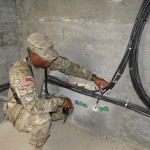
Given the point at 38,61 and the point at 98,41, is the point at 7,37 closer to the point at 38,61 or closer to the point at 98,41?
the point at 38,61

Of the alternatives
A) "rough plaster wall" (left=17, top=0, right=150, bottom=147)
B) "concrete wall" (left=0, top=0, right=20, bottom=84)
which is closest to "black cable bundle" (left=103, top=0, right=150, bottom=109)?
"rough plaster wall" (left=17, top=0, right=150, bottom=147)

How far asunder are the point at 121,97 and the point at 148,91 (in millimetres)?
299

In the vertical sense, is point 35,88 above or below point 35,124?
above

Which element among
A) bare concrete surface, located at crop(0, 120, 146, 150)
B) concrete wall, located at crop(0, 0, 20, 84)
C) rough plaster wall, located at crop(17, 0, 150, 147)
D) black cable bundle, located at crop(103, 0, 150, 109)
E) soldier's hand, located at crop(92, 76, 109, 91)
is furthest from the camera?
concrete wall, located at crop(0, 0, 20, 84)

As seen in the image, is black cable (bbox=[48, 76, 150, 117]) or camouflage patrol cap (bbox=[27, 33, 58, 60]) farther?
black cable (bbox=[48, 76, 150, 117])

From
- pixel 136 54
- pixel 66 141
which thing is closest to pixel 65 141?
pixel 66 141

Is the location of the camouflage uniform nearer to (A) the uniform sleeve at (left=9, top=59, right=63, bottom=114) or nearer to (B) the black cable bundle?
(A) the uniform sleeve at (left=9, top=59, right=63, bottom=114)

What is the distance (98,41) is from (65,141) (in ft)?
3.78

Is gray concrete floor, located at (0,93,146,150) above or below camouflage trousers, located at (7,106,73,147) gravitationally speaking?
below

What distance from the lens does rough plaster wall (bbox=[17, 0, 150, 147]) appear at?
7.25 feet

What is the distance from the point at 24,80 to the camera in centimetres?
209

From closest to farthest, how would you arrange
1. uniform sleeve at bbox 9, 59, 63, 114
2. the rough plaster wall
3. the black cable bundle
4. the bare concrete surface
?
the black cable bundle
uniform sleeve at bbox 9, 59, 63, 114
the rough plaster wall
the bare concrete surface

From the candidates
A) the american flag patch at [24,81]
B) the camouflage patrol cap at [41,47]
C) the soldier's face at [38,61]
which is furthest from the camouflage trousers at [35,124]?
the camouflage patrol cap at [41,47]

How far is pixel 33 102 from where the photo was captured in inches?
82.2
